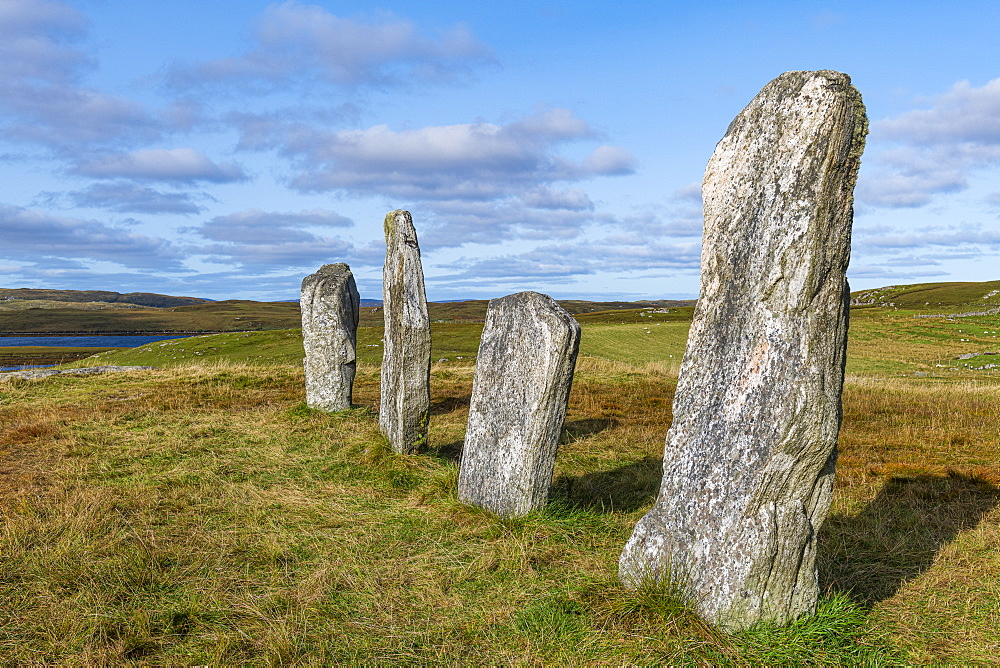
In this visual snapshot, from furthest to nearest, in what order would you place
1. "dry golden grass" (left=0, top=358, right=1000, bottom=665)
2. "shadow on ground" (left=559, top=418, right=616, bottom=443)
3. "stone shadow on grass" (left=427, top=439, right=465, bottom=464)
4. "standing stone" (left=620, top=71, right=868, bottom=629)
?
1. "shadow on ground" (left=559, top=418, right=616, bottom=443)
2. "stone shadow on grass" (left=427, top=439, right=465, bottom=464)
3. "dry golden grass" (left=0, top=358, right=1000, bottom=665)
4. "standing stone" (left=620, top=71, right=868, bottom=629)

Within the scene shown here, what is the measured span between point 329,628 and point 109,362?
1485 inches

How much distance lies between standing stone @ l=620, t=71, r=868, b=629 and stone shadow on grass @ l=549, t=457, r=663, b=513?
10.7 feet

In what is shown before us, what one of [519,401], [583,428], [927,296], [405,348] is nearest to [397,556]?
[519,401]

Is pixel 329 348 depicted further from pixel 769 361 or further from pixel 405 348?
pixel 769 361

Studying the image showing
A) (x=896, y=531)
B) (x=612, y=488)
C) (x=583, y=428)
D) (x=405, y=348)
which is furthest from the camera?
(x=583, y=428)

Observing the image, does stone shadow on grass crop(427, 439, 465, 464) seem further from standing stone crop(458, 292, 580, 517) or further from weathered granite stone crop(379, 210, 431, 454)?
standing stone crop(458, 292, 580, 517)

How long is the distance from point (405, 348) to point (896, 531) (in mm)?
7799

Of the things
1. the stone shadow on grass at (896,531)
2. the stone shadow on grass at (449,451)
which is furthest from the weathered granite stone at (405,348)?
the stone shadow on grass at (896,531)

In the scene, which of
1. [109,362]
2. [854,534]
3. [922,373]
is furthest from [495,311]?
[109,362]

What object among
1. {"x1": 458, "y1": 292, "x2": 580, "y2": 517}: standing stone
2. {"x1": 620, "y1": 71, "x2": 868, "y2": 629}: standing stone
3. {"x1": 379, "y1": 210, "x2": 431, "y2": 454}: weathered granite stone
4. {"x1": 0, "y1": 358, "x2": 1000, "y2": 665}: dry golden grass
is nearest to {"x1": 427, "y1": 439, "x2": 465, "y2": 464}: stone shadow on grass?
{"x1": 0, "y1": 358, "x2": 1000, "y2": 665}: dry golden grass

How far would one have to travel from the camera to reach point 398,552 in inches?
274

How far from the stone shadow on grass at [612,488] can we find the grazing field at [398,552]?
0.05m

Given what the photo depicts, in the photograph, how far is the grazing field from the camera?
16.6ft

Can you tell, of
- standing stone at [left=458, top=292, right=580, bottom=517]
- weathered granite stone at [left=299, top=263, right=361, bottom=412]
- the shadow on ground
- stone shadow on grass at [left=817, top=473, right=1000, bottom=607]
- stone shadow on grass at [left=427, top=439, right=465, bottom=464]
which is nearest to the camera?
stone shadow on grass at [left=817, top=473, right=1000, bottom=607]
